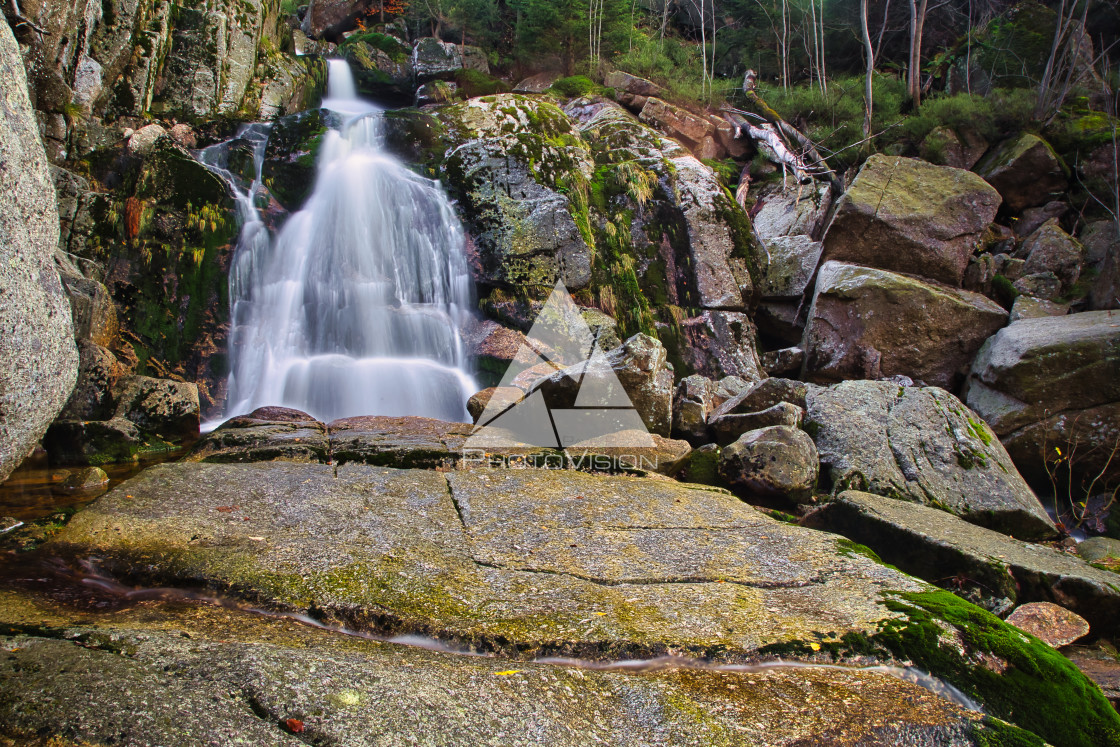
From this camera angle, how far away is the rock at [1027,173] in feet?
42.6

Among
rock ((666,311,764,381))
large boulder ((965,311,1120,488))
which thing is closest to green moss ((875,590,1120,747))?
large boulder ((965,311,1120,488))

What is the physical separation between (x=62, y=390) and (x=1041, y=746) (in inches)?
217

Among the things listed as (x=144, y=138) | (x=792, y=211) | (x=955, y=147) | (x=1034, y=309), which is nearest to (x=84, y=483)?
(x=144, y=138)

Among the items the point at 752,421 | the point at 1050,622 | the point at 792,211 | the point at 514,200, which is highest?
the point at 514,200

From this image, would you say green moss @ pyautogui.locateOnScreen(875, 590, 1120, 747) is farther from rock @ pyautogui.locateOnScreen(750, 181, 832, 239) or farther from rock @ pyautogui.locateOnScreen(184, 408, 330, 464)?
rock @ pyautogui.locateOnScreen(750, 181, 832, 239)

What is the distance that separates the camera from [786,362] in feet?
35.0

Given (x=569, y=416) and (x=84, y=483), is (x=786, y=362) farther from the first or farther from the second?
(x=84, y=483)

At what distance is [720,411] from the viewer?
7148mm

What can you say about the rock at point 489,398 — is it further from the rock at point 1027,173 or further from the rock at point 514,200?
the rock at point 1027,173

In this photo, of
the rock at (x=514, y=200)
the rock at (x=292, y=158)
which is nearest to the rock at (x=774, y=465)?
the rock at (x=514, y=200)

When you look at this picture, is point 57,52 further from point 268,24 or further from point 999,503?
point 999,503

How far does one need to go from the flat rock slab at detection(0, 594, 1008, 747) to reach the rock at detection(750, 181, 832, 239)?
1260 cm

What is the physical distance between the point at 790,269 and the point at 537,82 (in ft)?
39.2

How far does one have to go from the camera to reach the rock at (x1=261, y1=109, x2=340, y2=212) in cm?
1026
